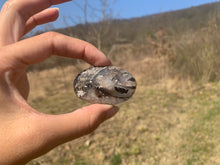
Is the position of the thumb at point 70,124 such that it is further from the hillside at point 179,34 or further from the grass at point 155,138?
the hillside at point 179,34

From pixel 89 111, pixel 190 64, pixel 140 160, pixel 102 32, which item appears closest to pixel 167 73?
pixel 190 64

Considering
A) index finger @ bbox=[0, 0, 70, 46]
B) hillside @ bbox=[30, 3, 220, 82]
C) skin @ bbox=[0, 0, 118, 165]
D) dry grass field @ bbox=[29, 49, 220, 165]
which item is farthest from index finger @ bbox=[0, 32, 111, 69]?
hillside @ bbox=[30, 3, 220, 82]

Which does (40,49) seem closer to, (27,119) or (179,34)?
(27,119)

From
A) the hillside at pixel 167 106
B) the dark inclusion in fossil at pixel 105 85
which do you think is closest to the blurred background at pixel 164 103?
the hillside at pixel 167 106

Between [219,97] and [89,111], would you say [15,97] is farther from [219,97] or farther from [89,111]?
[219,97]

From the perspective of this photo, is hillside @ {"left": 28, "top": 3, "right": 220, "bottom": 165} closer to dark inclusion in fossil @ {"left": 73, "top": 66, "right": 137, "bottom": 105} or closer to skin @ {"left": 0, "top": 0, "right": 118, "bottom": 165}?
dark inclusion in fossil @ {"left": 73, "top": 66, "right": 137, "bottom": 105}

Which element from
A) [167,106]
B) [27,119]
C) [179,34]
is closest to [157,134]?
[167,106]
